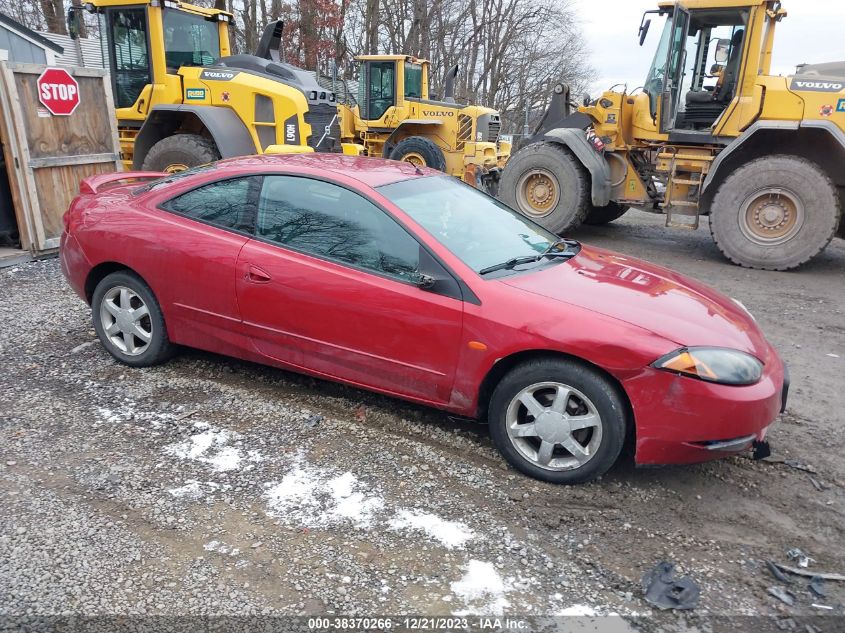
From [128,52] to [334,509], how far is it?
863 centimetres

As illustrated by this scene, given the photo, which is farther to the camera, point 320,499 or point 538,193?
point 538,193

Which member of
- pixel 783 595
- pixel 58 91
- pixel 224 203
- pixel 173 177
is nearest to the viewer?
pixel 783 595

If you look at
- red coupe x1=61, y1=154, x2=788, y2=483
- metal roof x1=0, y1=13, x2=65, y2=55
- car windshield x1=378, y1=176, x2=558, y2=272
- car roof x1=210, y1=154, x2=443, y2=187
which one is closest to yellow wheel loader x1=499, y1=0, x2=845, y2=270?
red coupe x1=61, y1=154, x2=788, y2=483

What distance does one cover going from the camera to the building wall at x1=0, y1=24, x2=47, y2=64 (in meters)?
15.8

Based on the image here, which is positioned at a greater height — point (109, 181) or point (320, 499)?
point (109, 181)

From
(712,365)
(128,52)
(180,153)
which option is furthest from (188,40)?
(712,365)

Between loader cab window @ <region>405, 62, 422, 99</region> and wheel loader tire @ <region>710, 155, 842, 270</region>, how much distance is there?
8773 millimetres

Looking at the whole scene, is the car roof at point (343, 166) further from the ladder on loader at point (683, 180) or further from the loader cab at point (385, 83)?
the loader cab at point (385, 83)

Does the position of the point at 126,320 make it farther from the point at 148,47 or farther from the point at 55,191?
the point at 148,47

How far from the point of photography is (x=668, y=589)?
8.44ft

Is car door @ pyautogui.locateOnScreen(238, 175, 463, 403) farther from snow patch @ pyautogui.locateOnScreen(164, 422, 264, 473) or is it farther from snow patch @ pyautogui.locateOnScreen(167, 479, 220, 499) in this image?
snow patch @ pyautogui.locateOnScreen(167, 479, 220, 499)

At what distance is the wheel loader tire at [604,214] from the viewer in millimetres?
10656

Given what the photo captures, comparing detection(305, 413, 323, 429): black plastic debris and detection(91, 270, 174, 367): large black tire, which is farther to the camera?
detection(91, 270, 174, 367): large black tire

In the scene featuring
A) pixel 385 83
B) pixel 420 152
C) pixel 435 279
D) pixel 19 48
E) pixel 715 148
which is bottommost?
pixel 420 152
